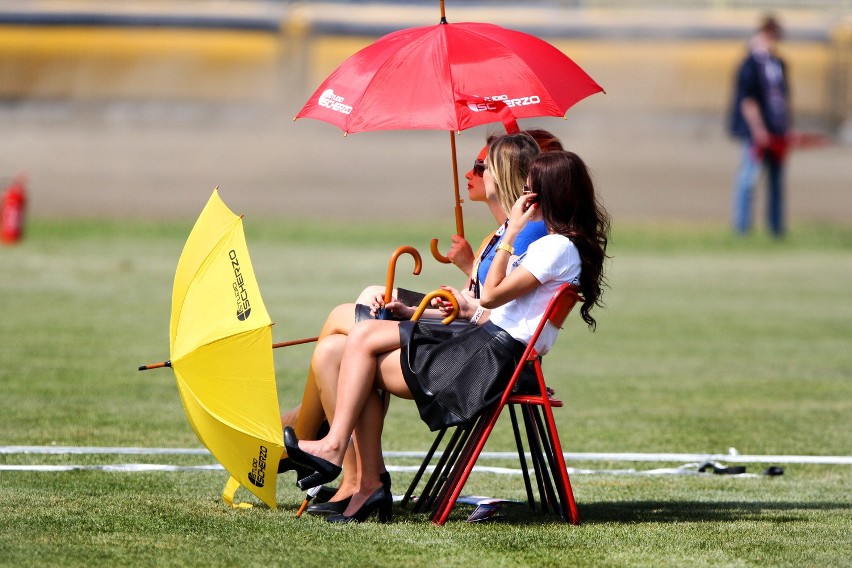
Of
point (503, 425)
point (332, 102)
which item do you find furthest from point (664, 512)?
point (503, 425)

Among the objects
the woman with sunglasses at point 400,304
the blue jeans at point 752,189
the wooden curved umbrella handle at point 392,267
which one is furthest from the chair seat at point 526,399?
the blue jeans at point 752,189

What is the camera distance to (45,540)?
17.0 feet

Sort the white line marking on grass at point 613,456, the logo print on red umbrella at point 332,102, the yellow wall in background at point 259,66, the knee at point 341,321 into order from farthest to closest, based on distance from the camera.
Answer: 1. the yellow wall in background at point 259,66
2. the white line marking on grass at point 613,456
3. the logo print on red umbrella at point 332,102
4. the knee at point 341,321

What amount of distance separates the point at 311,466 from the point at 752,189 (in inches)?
553

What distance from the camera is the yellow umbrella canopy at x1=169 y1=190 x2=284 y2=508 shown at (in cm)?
564

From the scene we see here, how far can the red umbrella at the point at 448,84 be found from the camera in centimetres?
605

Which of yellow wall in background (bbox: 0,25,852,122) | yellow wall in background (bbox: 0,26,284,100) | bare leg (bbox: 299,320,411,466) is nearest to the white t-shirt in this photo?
bare leg (bbox: 299,320,411,466)

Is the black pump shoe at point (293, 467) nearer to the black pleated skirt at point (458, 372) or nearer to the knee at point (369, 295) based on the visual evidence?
the black pleated skirt at point (458, 372)

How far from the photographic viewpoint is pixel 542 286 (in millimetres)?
5715

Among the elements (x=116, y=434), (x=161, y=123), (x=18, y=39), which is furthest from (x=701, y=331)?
(x=18, y=39)

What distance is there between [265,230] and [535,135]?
13.7m

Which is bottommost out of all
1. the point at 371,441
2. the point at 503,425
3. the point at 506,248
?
the point at 503,425

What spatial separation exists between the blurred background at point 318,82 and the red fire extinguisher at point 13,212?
23.0ft

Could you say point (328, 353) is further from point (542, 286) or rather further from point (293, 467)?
point (542, 286)
